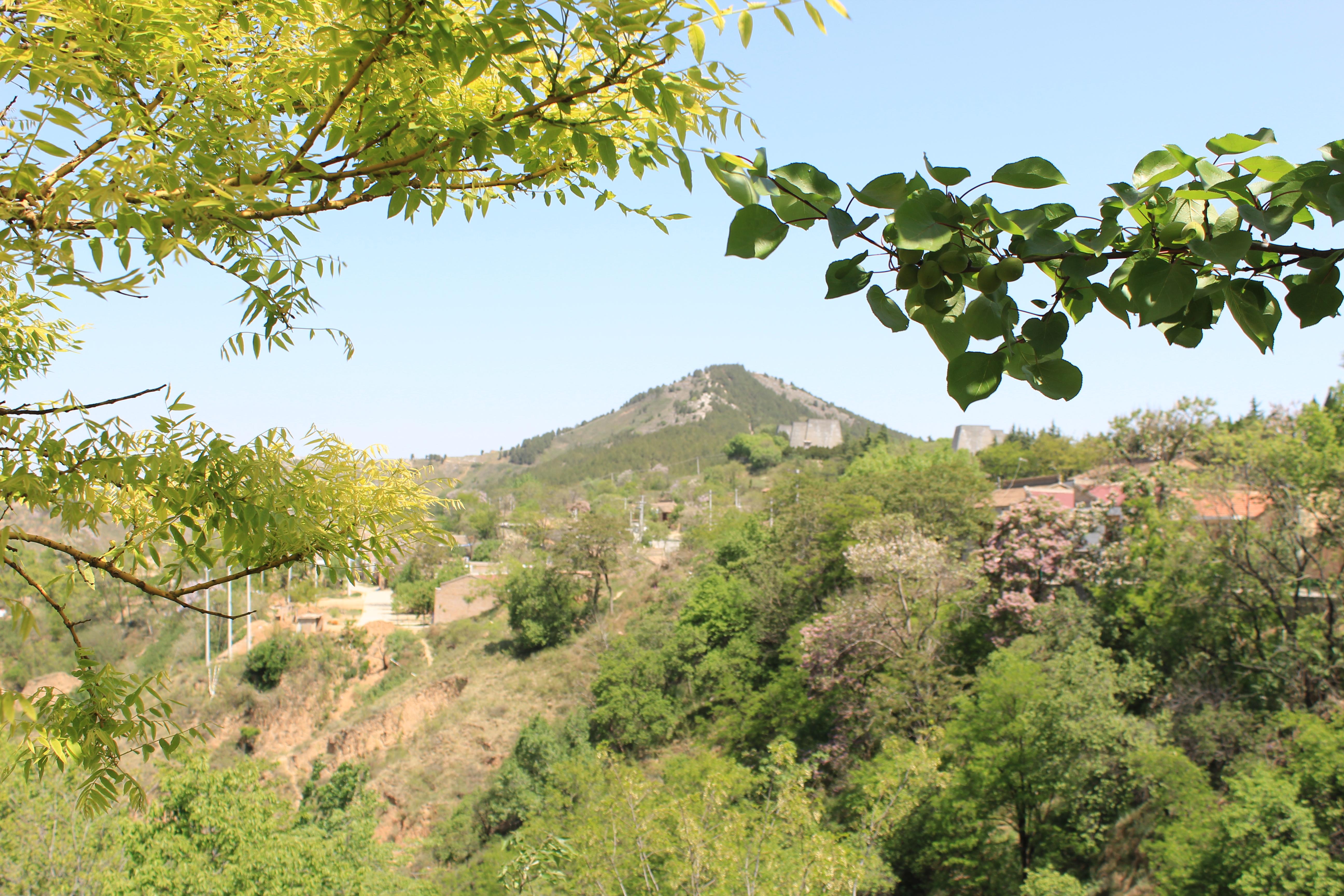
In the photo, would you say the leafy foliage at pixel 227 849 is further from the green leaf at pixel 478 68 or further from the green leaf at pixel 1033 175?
the green leaf at pixel 1033 175

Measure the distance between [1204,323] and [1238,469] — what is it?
1664cm

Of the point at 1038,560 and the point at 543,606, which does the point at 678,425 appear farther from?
the point at 1038,560

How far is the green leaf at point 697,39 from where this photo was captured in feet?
4.59

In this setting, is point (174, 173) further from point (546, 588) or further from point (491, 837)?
point (546, 588)

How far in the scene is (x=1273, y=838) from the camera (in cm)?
903

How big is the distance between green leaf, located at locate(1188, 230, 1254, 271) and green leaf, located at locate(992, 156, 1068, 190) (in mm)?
149

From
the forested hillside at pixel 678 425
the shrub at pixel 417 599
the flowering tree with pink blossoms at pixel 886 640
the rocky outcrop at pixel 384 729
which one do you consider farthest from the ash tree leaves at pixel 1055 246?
the forested hillside at pixel 678 425

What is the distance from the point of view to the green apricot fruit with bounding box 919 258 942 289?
2.59ft

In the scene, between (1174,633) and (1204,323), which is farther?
(1174,633)

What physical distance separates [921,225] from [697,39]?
0.87 meters

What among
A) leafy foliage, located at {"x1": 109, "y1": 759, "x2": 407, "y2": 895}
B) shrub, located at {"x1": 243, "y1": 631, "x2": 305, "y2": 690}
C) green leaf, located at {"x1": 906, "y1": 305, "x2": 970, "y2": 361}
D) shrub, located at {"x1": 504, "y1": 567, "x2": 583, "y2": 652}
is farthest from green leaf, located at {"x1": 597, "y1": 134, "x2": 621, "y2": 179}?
shrub, located at {"x1": 243, "y1": 631, "x2": 305, "y2": 690}

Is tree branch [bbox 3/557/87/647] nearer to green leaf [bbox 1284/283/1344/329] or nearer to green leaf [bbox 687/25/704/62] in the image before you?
green leaf [bbox 687/25/704/62]

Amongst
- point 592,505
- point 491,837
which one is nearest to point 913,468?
point 491,837

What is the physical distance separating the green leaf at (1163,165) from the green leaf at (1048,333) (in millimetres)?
177
